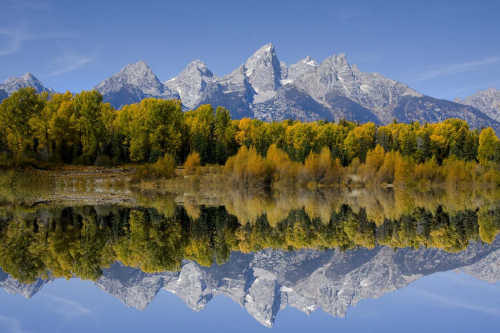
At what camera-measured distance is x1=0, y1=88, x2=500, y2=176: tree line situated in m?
63.1

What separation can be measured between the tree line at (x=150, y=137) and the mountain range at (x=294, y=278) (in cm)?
4287

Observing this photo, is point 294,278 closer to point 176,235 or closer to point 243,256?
point 243,256

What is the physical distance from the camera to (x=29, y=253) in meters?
14.1

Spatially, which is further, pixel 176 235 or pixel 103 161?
pixel 103 161

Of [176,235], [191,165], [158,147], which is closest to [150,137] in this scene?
[158,147]

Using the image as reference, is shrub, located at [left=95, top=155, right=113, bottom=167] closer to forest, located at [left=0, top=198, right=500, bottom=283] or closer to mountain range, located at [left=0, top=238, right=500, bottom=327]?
forest, located at [left=0, top=198, right=500, bottom=283]

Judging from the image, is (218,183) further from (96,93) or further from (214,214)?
(214,214)

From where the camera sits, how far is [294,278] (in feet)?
46.6

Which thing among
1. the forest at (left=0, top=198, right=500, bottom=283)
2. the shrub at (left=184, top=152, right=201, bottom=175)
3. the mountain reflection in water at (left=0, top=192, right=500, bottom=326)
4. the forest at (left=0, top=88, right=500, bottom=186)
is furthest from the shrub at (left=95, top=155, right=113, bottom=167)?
the mountain reflection in water at (left=0, top=192, right=500, bottom=326)

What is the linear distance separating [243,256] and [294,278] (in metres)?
2.32

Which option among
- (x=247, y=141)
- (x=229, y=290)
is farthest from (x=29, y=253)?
(x=247, y=141)

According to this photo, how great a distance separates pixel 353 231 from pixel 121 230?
1026 centimetres

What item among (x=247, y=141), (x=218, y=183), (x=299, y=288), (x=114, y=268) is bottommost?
(x=299, y=288)

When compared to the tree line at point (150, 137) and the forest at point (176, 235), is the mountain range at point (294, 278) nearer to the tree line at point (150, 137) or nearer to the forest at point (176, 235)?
the forest at point (176, 235)
